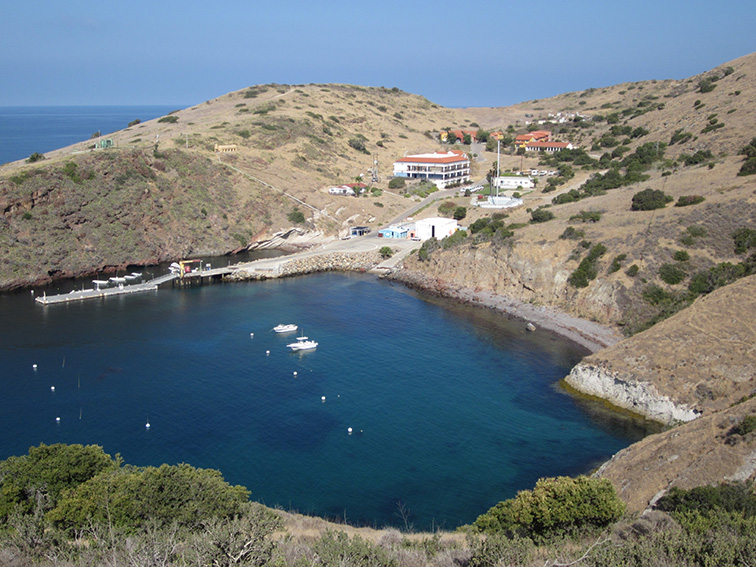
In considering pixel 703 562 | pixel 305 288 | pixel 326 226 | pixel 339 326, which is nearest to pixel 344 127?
pixel 326 226

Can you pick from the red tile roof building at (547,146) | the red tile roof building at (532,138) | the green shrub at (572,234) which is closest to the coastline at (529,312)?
the green shrub at (572,234)

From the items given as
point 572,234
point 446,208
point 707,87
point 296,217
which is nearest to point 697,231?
point 572,234

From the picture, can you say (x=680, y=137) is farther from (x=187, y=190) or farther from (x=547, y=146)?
(x=187, y=190)

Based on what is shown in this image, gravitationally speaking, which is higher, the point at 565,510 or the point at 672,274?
the point at 672,274

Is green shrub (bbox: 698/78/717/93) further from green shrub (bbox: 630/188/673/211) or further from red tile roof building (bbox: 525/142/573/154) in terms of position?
green shrub (bbox: 630/188/673/211)

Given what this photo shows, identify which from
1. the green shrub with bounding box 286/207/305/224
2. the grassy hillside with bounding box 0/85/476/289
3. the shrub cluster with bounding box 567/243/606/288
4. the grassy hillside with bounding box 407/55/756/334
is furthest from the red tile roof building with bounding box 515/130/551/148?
the shrub cluster with bounding box 567/243/606/288

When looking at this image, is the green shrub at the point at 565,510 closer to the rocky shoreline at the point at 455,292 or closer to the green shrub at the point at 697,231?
the rocky shoreline at the point at 455,292

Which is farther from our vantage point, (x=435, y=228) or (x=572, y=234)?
(x=435, y=228)
